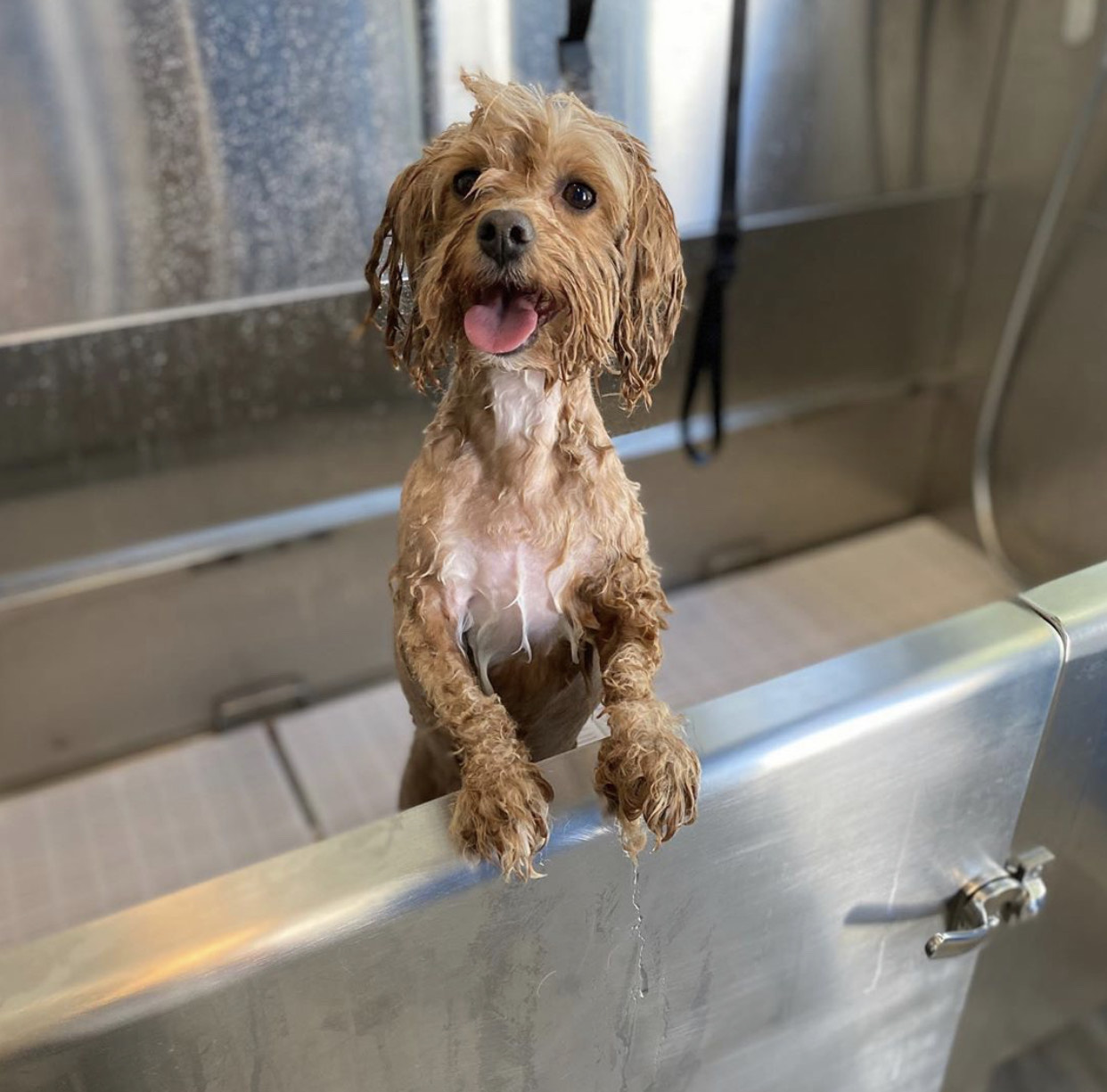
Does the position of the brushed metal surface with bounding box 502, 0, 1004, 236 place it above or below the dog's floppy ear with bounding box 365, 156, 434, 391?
below

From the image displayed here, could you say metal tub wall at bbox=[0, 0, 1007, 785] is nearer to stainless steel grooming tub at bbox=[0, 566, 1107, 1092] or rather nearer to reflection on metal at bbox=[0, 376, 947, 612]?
reflection on metal at bbox=[0, 376, 947, 612]

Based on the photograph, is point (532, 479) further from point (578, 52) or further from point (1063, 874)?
point (578, 52)

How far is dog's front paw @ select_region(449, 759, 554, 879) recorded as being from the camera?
672 mm

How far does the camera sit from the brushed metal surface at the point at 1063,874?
34.4 inches

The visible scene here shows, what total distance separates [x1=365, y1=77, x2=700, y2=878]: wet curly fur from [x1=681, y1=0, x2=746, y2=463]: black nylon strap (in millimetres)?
687

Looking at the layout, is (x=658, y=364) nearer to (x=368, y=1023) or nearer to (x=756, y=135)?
(x=368, y=1023)

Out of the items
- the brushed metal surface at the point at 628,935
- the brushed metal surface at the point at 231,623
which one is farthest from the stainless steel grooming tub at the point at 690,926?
the brushed metal surface at the point at 231,623

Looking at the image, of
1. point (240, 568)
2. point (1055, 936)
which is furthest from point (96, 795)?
point (1055, 936)

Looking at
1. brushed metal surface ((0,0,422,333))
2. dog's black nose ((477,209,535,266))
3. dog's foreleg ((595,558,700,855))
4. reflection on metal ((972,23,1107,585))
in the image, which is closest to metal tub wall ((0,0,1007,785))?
brushed metal surface ((0,0,422,333))

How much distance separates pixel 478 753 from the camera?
704 millimetres

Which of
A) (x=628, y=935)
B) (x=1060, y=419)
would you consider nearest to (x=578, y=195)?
(x=628, y=935)

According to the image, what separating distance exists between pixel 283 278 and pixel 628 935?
99 centimetres

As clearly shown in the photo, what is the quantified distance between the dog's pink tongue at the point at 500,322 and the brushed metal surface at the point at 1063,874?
490mm

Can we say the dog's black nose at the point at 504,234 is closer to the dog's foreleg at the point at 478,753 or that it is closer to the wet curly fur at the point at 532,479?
the wet curly fur at the point at 532,479
